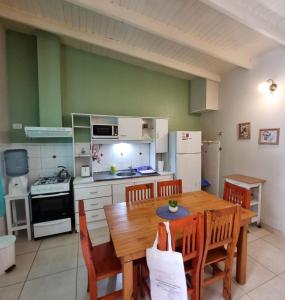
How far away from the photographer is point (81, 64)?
319cm

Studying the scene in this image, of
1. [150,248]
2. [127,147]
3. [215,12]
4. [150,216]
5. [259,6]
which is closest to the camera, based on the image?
[150,248]

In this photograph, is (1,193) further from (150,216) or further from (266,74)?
(266,74)

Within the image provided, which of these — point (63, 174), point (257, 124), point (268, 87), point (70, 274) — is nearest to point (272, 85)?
point (268, 87)

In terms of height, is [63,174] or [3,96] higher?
[3,96]

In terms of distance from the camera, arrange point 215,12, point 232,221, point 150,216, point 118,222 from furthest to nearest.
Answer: point 215,12, point 150,216, point 118,222, point 232,221

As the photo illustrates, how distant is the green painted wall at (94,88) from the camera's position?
2.82 meters

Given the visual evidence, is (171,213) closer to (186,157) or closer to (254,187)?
(186,157)

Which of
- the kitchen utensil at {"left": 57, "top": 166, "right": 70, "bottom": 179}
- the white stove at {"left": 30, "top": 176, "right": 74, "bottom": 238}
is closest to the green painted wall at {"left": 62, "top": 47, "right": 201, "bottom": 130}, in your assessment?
the kitchen utensil at {"left": 57, "top": 166, "right": 70, "bottom": 179}

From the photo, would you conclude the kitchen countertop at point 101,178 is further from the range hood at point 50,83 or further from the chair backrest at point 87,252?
the chair backrest at point 87,252

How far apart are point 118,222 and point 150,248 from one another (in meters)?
0.50

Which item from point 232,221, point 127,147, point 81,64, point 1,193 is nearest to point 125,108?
point 127,147

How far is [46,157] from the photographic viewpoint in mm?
3033

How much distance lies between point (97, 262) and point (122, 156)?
2234 millimetres

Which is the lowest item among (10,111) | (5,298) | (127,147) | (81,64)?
(5,298)
